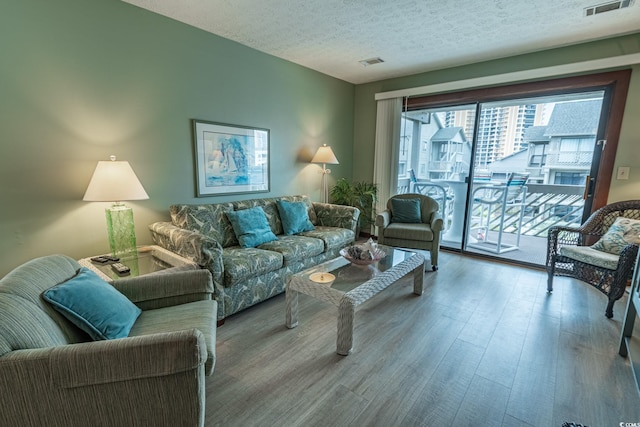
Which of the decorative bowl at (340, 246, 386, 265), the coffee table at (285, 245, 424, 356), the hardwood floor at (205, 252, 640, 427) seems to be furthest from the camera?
the decorative bowl at (340, 246, 386, 265)

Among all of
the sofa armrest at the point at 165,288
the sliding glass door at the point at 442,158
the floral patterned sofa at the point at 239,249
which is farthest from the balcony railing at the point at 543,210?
the sofa armrest at the point at 165,288

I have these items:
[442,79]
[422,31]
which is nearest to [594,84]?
[442,79]

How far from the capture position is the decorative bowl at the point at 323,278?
7.09 ft

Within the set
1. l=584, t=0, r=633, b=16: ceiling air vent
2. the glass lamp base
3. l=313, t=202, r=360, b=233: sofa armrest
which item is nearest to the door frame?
l=584, t=0, r=633, b=16: ceiling air vent

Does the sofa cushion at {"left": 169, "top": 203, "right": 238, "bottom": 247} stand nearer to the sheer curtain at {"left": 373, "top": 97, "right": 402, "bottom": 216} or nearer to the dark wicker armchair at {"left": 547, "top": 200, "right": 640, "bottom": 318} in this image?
the sheer curtain at {"left": 373, "top": 97, "right": 402, "bottom": 216}

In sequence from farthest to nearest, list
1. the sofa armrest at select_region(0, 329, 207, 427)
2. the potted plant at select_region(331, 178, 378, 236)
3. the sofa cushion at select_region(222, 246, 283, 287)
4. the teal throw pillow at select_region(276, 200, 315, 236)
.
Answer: the potted plant at select_region(331, 178, 378, 236) → the teal throw pillow at select_region(276, 200, 315, 236) → the sofa cushion at select_region(222, 246, 283, 287) → the sofa armrest at select_region(0, 329, 207, 427)

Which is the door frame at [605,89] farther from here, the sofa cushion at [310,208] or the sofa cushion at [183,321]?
the sofa cushion at [183,321]

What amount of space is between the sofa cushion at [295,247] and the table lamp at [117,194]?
1.14 meters

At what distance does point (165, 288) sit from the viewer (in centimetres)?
171

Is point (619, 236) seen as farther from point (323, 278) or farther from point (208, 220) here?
point (208, 220)

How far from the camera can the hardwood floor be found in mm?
1532

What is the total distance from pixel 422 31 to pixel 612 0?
1.44m

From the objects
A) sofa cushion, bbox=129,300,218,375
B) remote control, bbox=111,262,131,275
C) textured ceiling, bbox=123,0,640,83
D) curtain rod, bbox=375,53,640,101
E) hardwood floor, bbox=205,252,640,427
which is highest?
textured ceiling, bbox=123,0,640,83

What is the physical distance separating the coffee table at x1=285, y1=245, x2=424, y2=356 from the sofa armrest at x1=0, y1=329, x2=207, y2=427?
103cm
